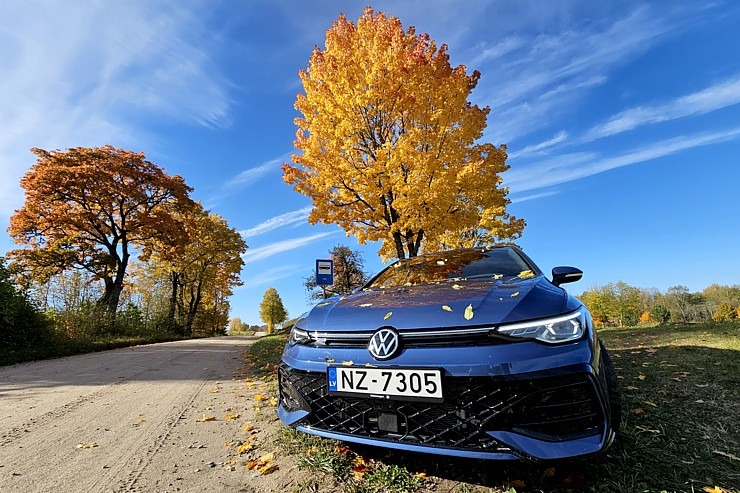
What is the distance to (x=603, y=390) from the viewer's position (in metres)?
1.50

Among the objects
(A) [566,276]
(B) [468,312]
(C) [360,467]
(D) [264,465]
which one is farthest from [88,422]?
(A) [566,276]

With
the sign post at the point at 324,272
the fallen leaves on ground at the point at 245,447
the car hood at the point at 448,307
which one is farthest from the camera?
the sign post at the point at 324,272

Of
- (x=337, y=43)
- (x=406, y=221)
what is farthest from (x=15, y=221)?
(x=406, y=221)

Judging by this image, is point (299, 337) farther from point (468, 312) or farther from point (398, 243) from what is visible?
point (398, 243)

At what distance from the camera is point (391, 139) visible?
980 cm

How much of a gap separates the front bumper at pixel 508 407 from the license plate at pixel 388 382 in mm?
32

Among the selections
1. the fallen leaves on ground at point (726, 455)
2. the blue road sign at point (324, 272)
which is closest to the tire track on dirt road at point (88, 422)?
the fallen leaves on ground at point (726, 455)

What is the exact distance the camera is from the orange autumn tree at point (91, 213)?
50.5 feet

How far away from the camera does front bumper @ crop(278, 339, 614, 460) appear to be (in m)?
1.40

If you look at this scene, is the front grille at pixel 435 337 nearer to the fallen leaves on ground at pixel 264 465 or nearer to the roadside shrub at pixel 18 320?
the fallen leaves on ground at pixel 264 465

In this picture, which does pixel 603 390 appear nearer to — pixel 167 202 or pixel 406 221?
pixel 406 221

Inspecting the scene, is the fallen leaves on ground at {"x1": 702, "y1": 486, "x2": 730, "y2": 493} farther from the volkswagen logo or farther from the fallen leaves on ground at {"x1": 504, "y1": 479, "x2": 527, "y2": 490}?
the volkswagen logo

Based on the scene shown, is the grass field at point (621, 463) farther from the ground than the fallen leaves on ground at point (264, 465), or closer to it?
closer to it

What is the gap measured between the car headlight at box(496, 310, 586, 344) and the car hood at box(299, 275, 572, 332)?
3 cm
